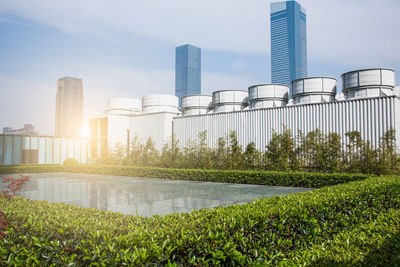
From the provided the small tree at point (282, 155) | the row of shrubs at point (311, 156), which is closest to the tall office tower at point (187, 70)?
the row of shrubs at point (311, 156)

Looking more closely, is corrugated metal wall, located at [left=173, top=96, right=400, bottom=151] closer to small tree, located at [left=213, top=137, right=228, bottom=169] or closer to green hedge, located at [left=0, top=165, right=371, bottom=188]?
small tree, located at [left=213, top=137, right=228, bottom=169]

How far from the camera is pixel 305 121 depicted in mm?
14969

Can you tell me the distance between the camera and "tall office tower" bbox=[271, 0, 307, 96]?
11531cm

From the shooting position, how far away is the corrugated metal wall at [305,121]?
1305 cm

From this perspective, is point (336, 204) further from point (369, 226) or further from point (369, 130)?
point (369, 130)

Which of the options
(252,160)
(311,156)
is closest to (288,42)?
(252,160)

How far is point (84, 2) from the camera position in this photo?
377 inches

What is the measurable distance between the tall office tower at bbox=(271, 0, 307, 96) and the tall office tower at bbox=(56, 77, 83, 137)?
13134 cm

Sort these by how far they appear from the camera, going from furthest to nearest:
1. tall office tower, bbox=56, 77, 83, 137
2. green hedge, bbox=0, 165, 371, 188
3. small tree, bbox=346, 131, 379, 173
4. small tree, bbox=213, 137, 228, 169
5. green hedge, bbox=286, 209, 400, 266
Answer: tall office tower, bbox=56, 77, 83, 137, small tree, bbox=213, 137, 228, 169, small tree, bbox=346, 131, 379, 173, green hedge, bbox=0, 165, 371, 188, green hedge, bbox=286, 209, 400, 266

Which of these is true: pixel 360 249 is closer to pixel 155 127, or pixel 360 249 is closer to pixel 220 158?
pixel 220 158

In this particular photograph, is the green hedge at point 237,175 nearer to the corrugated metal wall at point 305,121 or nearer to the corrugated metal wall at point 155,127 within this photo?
the corrugated metal wall at point 305,121

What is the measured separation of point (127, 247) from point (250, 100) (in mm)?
16606

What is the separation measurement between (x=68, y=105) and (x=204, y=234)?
206 m

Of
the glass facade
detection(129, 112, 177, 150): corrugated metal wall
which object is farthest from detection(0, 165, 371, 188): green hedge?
the glass facade
